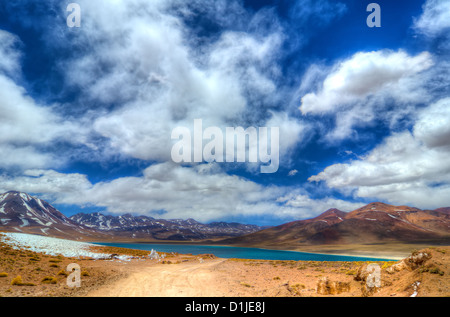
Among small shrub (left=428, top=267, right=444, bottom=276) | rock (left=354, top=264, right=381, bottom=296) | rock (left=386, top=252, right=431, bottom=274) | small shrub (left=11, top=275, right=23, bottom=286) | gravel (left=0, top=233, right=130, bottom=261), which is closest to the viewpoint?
small shrub (left=428, top=267, right=444, bottom=276)

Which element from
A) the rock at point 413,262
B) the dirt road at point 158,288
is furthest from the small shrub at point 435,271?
the dirt road at point 158,288

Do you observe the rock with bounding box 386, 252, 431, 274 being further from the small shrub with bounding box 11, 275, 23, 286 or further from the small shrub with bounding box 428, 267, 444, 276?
the small shrub with bounding box 11, 275, 23, 286

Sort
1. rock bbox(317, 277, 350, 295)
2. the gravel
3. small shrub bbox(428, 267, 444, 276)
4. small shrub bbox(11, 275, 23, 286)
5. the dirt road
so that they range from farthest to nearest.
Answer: the gravel, small shrub bbox(11, 275, 23, 286), rock bbox(317, 277, 350, 295), the dirt road, small shrub bbox(428, 267, 444, 276)

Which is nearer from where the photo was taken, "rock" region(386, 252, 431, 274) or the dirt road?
"rock" region(386, 252, 431, 274)

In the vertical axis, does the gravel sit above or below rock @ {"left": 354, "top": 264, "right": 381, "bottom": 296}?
below

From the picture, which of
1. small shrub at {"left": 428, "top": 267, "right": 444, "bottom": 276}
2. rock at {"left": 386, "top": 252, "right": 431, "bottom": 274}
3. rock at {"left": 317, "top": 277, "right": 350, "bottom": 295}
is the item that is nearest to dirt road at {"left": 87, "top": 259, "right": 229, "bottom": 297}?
rock at {"left": 317, "top": 277, "right": 350, "bottom": 295}

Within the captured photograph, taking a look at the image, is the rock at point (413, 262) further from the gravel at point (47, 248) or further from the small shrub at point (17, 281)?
the gravel at point (47, 248)

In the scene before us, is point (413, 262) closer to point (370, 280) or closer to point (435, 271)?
point (435, 271)

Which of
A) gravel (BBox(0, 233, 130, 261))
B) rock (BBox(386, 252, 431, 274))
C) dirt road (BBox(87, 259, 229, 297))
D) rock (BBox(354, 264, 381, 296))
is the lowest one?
gravel (BBox(0, 233, 130, 261))

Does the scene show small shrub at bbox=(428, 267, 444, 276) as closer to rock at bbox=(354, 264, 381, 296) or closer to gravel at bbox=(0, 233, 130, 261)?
rock at bbox=(354, 264, 381, 296)

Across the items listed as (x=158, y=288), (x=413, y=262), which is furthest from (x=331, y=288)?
(x=158, y=288)
